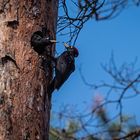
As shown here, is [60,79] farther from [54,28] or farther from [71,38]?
[71,38]

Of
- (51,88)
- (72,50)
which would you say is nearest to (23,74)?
(51,88)

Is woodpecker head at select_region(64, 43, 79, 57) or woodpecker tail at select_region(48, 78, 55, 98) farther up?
woodpecker head at select_region(64, 43, 79, 57)

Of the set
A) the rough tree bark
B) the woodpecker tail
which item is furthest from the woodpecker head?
the woodpecker tail

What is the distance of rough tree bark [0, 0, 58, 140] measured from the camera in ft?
5.65

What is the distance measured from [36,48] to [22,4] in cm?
19

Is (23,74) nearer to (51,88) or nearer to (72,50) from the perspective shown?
(51,88)

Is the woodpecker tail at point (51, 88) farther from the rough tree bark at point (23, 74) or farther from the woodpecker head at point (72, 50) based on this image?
the woodpecker head at point (72, 50)

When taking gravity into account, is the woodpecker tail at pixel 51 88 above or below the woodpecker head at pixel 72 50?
below

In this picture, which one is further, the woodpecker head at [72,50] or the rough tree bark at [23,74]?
the woodpecker head at [72,50]

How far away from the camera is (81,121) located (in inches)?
156

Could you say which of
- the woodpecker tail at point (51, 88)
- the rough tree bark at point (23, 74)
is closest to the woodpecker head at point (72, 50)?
the rough tree bark at point (23, 74)

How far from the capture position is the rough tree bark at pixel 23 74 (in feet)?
5.65

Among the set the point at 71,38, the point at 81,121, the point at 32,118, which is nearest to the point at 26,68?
the point at 32,118

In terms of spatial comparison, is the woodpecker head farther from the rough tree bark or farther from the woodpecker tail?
the woodpecker tail
